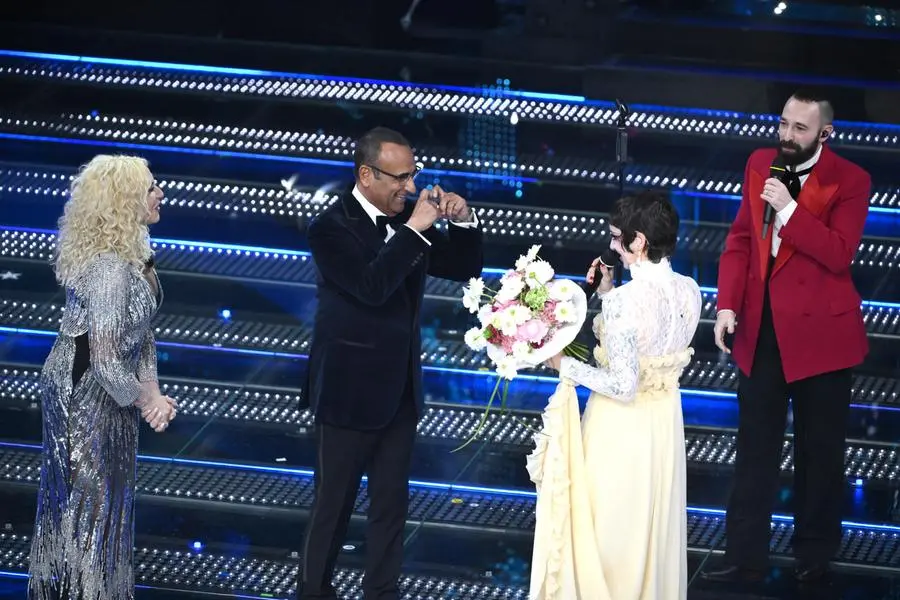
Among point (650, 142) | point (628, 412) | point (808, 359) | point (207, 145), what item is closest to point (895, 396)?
point (808, 359)

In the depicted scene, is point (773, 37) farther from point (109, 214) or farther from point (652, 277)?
point (109, 214)

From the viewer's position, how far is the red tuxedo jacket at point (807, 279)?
18.6ft

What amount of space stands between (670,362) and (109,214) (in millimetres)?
1727

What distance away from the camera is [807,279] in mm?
5727

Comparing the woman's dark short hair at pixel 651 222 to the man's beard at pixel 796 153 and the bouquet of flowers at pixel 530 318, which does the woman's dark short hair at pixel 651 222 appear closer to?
the bouquet of flowers at pixel 530 318

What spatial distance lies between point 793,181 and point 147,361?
2.23m

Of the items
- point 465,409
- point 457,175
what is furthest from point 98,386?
point 457,175

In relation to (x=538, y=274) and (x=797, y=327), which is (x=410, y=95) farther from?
(x=538, y=274)

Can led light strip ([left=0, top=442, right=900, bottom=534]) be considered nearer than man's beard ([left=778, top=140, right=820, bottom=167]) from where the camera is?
No

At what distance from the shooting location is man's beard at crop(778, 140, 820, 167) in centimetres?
560

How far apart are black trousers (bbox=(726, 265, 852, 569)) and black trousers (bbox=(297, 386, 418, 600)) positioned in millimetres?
1302

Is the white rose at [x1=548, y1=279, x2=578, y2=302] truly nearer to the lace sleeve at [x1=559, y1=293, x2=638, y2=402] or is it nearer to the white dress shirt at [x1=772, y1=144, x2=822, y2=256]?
the lace sleeve at [x1=559, y1=293, x2=638, y2=402]

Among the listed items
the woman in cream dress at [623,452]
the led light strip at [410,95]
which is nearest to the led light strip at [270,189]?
the led light strip at [410,95]

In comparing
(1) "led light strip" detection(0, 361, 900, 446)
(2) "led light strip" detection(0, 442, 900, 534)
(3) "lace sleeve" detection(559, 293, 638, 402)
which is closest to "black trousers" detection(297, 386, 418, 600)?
(3) "lace sleeve" detection(559, 293, 638, 402)
